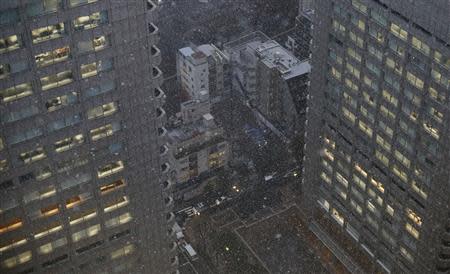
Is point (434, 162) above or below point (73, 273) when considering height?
below

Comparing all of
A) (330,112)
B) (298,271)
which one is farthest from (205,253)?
(330,112)

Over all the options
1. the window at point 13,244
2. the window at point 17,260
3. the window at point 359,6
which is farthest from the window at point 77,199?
the window at point 359,6

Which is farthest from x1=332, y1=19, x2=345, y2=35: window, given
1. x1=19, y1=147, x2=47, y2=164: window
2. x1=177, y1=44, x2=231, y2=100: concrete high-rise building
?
x1=177, y1=44, x2=231, y2=100: concrete high-rise building

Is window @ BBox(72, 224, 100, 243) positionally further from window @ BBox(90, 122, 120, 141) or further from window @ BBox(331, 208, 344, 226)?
window @ BBox(331, 208, 344, 226)

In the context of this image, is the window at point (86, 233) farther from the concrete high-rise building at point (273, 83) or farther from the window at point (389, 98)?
the concrete high-rise building at point (273, 83)

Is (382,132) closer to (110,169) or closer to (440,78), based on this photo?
(440,78)

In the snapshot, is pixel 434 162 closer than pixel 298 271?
Yes

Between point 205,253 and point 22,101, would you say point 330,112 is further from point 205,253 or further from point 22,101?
point 22,101
